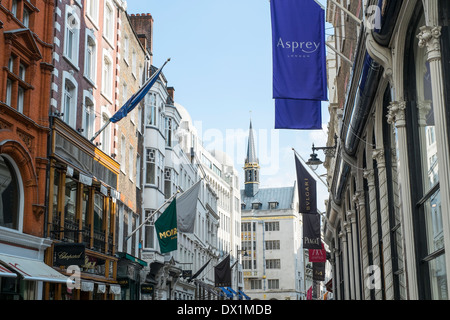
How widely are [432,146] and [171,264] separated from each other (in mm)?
35411

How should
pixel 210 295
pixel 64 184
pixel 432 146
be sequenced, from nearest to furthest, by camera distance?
pixel 432 146
pixel 64 184
pixel 210 295

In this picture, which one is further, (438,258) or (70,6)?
(70,6)

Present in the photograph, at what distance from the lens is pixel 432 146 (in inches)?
379

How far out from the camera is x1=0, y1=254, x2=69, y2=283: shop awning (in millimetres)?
18973

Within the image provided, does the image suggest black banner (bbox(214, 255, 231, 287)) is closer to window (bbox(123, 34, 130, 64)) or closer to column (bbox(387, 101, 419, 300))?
window (bbox(123, 34, 130, 64))

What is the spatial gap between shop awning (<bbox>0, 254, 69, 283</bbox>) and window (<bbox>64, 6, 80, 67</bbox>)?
29.7 feet

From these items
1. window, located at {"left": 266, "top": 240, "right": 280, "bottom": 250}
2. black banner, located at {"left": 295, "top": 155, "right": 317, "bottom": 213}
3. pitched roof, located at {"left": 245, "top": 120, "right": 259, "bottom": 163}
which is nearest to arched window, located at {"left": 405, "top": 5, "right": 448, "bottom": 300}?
black banner, located at {"left": 295, "top": 155, "right": 317, "bottom": 213}

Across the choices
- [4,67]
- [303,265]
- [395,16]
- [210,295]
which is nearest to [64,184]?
[4,67]

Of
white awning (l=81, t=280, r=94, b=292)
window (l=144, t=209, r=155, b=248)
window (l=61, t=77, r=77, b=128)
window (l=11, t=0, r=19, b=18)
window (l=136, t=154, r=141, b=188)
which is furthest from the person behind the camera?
window (l=144, t=209, r=155, b=248)

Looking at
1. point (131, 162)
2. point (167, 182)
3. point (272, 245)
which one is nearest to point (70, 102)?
point (131, 162)

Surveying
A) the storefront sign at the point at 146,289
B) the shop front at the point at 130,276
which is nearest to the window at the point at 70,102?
the shop front at the point at 130,276

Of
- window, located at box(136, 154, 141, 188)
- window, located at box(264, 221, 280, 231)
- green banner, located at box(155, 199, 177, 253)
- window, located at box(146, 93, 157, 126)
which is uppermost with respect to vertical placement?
window, located at box(264, 221, 280, 231)
